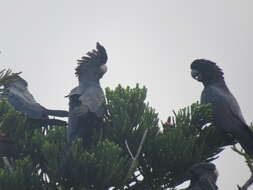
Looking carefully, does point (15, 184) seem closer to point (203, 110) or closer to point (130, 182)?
point (130, 182)

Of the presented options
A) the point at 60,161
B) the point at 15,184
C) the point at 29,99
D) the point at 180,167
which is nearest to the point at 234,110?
the point at 180,167

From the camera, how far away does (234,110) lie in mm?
7855

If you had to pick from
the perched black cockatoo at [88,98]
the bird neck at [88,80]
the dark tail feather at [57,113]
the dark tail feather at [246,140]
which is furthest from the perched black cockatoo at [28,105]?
the dark tail feather at [246,140]

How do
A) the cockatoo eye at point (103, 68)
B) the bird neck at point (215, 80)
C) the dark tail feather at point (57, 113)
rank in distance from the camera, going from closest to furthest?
the bird neck at point (215, 80)
the dark tail feather at point (57, 113)
the cockatoo eye at point (103, 68)

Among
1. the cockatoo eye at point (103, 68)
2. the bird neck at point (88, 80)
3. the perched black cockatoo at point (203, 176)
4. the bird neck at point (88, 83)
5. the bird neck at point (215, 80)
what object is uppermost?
the cockatoo eye at point (103, 68)

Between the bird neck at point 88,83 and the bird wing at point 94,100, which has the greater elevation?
the bird neck at point 88,83

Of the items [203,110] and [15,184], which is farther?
[203,110]

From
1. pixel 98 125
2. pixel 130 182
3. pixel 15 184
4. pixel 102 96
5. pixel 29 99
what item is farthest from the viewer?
pixel 29 99

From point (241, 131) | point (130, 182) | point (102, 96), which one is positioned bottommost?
point (130, 182)

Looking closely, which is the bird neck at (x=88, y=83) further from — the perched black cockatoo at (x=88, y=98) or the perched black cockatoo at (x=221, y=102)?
the perched black cockatoo at (x=221, y=102)

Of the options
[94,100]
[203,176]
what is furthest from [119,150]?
[94,100]

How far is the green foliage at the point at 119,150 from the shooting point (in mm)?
6641

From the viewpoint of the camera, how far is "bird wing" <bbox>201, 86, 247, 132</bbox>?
7527mm

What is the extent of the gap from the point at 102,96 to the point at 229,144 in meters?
1.98
